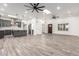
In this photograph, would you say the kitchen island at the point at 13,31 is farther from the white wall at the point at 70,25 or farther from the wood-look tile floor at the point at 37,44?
the white wall at the point at 70,25

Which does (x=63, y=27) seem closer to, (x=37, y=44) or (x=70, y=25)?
(x=70, y=25)

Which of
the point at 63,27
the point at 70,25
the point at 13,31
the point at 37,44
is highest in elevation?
the point at 70,25

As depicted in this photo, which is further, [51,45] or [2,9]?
[51,45]

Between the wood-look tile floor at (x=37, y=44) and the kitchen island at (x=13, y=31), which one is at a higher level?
the kitchen island at (x=13, y=31)

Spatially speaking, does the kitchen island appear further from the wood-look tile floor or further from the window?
the window

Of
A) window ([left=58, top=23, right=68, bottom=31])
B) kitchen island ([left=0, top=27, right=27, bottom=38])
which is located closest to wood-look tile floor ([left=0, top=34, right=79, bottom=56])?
kitchen island ([left=0, top=27, right=27, bottom=38])

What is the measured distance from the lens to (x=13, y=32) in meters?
4.32

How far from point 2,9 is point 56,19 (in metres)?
2.48

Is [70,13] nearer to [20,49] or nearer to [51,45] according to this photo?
[51,45]

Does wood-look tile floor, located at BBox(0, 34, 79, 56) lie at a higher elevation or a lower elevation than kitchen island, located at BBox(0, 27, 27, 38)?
lower

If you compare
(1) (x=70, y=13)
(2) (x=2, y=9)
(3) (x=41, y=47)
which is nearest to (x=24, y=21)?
(2) (x=2, y=9)

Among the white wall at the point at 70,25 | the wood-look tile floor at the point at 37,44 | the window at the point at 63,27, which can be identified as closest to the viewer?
the wood-look tile floor at the point at 37,44

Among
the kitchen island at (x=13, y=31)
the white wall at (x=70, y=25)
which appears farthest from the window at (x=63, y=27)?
the kitchen island at (x=13, y=31)

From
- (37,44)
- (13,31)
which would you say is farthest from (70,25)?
(13,31)
